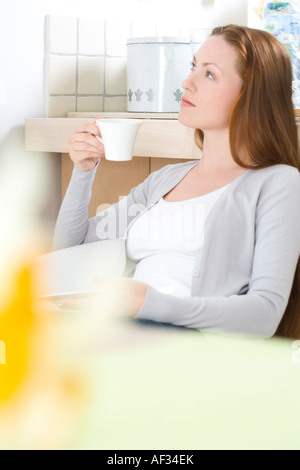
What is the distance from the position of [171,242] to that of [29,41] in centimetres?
88

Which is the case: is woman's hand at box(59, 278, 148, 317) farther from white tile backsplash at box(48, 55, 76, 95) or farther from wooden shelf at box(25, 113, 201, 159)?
white tile backsplash at box(48, 55, 76, 95)

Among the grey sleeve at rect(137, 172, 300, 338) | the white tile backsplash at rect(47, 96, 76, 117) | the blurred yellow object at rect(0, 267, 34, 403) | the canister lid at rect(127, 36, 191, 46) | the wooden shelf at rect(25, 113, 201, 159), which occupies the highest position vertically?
the canister lid at rect(127, 36, 191, 46)

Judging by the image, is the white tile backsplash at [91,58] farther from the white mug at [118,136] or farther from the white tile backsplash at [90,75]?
the white mug at [118,136]

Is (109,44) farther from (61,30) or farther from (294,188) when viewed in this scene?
(294,188)

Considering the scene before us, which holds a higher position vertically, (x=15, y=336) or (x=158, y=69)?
(x=158, y=69)

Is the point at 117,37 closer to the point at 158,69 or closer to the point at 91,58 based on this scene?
the point at 91,58

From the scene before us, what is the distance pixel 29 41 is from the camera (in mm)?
1703

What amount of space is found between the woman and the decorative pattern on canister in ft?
1.95

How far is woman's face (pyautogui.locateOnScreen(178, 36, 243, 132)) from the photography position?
42.4 inches

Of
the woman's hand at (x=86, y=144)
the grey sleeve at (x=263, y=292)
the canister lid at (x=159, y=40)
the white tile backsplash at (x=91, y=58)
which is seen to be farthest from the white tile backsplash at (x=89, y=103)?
the grey sleeve at (x=263, y=292)

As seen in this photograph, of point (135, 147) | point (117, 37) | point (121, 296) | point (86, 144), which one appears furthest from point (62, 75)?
point (121, 296)

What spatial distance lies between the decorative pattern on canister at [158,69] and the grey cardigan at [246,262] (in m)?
0.64

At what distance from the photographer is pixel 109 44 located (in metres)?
1.87

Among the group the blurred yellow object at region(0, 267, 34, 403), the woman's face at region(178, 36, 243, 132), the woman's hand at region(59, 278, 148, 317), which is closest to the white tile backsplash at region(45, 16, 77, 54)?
the woman's face at region(178, 36, 243, 132)
